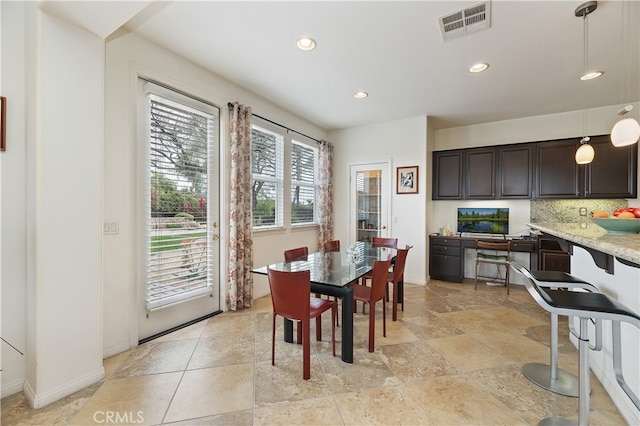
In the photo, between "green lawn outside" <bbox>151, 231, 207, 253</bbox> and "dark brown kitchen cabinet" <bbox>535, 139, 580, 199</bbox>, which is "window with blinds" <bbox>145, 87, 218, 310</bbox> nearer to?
"green lawn outside" <bbox>151, 231, 207, 253</bbox>

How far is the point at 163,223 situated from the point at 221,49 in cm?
183

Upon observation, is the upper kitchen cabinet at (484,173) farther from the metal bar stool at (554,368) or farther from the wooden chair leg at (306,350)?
the wooden chair leg at (306,350)

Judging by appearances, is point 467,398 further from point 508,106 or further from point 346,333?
A: point 508,106

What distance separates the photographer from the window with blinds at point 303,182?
457 centimetres

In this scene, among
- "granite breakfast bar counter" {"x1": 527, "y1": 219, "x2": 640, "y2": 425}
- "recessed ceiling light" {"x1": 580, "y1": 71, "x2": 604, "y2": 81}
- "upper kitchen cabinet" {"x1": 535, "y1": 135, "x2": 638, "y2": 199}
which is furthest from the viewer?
"upper kitchen cabinet" {"x1": 535, "y1": 135, "x2": 638, "y2": 199}

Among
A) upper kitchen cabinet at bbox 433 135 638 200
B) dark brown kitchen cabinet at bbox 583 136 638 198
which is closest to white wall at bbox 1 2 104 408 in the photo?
upper kitchen cabinet at bbox 433 135 638 200

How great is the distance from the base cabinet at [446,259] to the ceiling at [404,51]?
2218mm

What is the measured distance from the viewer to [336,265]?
2691mm

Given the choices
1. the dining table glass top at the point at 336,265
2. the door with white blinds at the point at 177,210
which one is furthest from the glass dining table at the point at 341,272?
the door with white blinds at the point at 177,210

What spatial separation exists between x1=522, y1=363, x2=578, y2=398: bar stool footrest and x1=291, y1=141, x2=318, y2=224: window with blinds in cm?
342

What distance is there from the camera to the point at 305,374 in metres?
1.98

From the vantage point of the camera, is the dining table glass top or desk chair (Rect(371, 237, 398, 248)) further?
desk chair (Rect(371, 237, 398, 248))

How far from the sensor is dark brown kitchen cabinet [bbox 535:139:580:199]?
13.1 ft

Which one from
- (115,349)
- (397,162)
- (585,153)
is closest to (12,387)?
(115,349)
